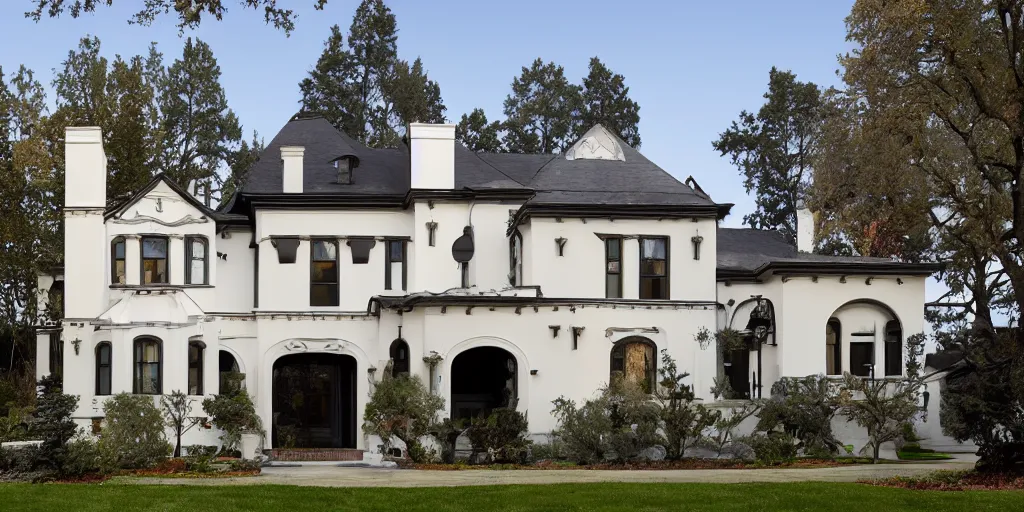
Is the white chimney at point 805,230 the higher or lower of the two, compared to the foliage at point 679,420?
higher

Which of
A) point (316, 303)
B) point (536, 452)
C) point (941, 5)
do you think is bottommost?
point (536, 452)

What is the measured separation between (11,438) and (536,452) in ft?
41.6

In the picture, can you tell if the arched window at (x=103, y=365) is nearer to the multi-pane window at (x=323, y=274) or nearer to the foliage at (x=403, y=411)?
the multi-pane window at (x=323, y=274)

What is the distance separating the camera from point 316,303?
3781cm

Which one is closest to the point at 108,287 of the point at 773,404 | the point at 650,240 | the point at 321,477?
the point at 321,477

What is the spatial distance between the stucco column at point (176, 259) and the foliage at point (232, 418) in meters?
3.44

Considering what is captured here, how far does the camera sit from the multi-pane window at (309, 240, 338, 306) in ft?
124

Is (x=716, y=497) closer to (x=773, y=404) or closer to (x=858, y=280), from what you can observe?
(x=773, y=404)

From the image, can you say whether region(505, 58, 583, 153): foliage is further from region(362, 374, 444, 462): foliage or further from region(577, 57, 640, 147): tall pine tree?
region(362, 374, 444, 462): foliage

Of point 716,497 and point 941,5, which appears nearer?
point 716,497

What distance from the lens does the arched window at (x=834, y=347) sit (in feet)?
121

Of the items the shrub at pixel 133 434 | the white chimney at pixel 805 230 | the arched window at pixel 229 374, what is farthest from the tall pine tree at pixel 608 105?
the shrub at pixel 133 434

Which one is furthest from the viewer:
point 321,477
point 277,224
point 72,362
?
point 277,224

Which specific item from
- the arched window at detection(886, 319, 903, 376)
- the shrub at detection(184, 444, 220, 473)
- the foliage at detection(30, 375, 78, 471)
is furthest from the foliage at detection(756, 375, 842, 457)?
the foliage at detection(30, 375, 78, 471)
